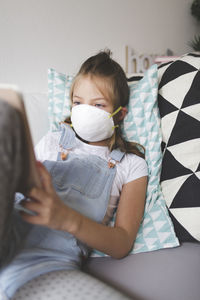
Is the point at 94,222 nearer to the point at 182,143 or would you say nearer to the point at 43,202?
the point at 43,202

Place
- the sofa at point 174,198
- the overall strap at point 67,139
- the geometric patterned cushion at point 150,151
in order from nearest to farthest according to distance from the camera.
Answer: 1. the sofa at point 174,198
2. the geometric patterned cushion at point 150,151
3. the overall strap at point 67,139

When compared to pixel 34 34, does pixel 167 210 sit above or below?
below

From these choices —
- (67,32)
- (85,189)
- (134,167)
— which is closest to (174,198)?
(134,167)

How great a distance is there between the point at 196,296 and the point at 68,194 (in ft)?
1.26

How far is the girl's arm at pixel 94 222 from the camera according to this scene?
0.45 m

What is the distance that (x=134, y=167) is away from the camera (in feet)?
2.69

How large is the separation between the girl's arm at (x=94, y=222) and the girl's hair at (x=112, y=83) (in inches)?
5.6

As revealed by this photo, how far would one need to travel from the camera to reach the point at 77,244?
66 centimetres

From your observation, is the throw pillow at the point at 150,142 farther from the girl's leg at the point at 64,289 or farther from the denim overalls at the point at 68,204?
the girl's leg at the point at 64,289

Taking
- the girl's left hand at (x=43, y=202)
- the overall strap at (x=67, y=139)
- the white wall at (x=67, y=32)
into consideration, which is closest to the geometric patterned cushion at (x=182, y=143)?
the overall strap at (x=67, y=139)

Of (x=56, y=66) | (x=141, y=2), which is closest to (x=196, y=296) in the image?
(x=56, y=66)

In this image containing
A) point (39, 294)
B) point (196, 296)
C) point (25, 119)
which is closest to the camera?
point (25, 119)

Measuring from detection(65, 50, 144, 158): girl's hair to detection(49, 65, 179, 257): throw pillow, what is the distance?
35 mm

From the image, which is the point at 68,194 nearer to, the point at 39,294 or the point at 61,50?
the point at 39,294
